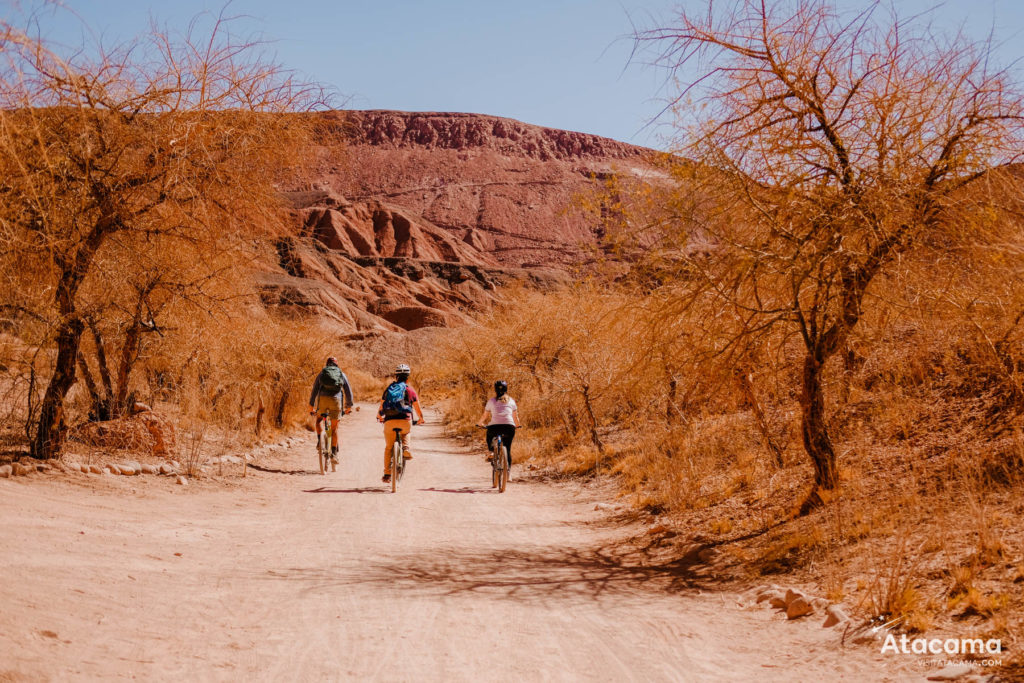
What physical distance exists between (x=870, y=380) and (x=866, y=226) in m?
6.59

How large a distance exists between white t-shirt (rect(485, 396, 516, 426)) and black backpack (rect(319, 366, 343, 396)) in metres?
2.98

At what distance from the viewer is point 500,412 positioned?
12.2m

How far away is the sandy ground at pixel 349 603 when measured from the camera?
421cm

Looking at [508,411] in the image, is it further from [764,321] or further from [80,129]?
[80,129]

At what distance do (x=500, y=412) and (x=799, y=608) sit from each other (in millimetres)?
7276

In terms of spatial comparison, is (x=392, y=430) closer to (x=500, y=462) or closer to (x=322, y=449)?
(x=500, y=462)

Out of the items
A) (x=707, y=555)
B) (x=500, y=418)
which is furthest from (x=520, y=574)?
(x=500, y=418)

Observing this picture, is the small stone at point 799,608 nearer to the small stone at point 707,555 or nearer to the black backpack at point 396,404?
the small stone at point 707,555

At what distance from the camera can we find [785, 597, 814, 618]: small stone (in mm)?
5383

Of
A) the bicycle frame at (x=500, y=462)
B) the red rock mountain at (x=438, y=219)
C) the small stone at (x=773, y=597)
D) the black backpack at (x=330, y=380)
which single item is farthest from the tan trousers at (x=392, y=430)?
the red rock mountain at (x=438, y=219)

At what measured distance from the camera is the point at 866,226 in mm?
6656

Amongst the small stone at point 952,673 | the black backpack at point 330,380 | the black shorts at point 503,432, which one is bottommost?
the small stone at point 952,673

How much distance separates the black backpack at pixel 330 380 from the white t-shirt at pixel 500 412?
2.98m

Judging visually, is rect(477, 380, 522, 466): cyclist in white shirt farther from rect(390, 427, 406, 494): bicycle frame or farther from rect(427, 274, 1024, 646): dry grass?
rect(427, 274, 1024, 646): dry grass
